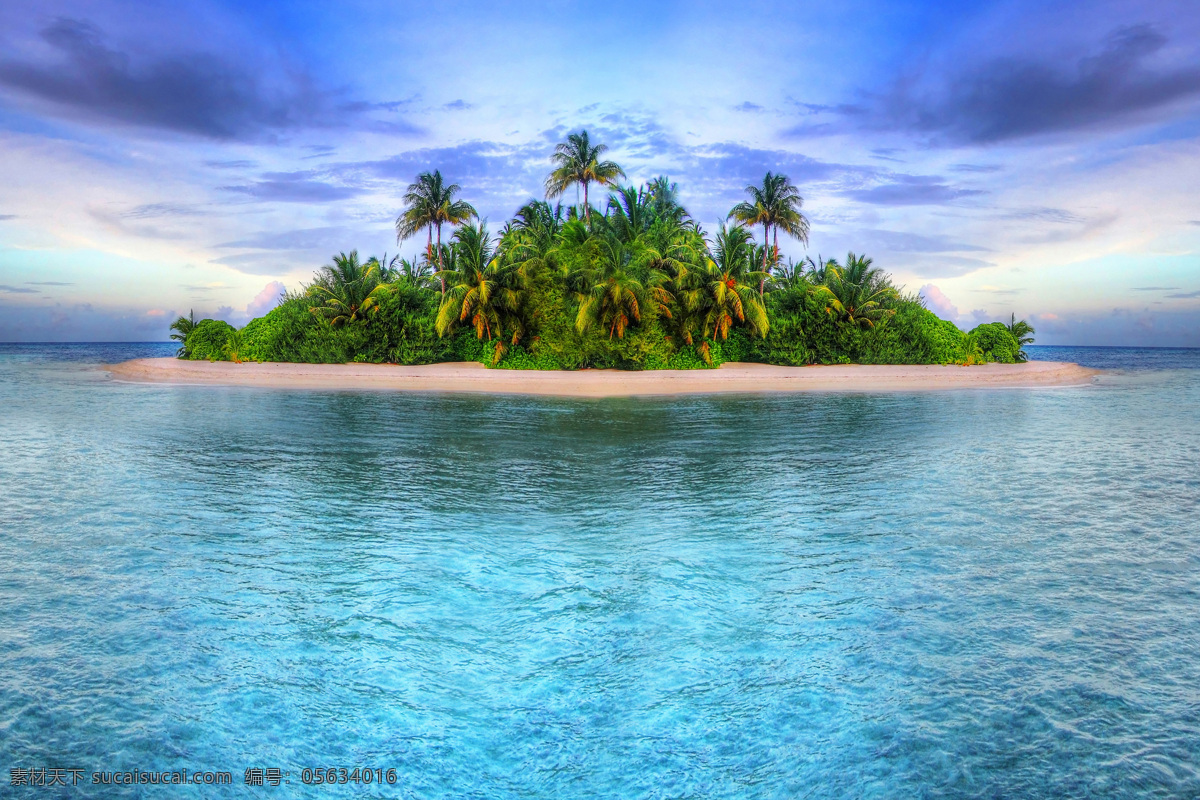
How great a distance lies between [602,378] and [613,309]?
3947mm

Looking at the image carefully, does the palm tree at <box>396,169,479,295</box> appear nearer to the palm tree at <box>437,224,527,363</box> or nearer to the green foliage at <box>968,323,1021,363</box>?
the palm tree at <box>437,224,527,363</box>

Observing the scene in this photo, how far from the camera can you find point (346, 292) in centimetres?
3706

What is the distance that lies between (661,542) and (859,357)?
33.0m

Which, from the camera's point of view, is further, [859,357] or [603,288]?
[859,357]

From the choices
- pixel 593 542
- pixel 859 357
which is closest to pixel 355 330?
pixel 859 357

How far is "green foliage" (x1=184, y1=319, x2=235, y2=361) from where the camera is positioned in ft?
133

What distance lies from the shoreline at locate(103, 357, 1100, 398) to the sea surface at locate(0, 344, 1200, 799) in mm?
15914

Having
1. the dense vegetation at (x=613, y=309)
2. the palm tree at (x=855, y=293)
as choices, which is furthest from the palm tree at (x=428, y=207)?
the palm tree at (x=855, y=293)

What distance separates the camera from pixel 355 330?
37188 millimetres

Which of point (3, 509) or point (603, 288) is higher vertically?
point (603, 288)

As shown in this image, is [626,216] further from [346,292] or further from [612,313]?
[346,292]

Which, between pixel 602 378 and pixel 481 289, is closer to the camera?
pixel 602 378

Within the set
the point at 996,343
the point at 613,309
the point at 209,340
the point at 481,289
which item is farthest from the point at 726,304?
the point at 209,340

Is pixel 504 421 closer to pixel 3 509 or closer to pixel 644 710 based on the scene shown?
pixel 3 509
